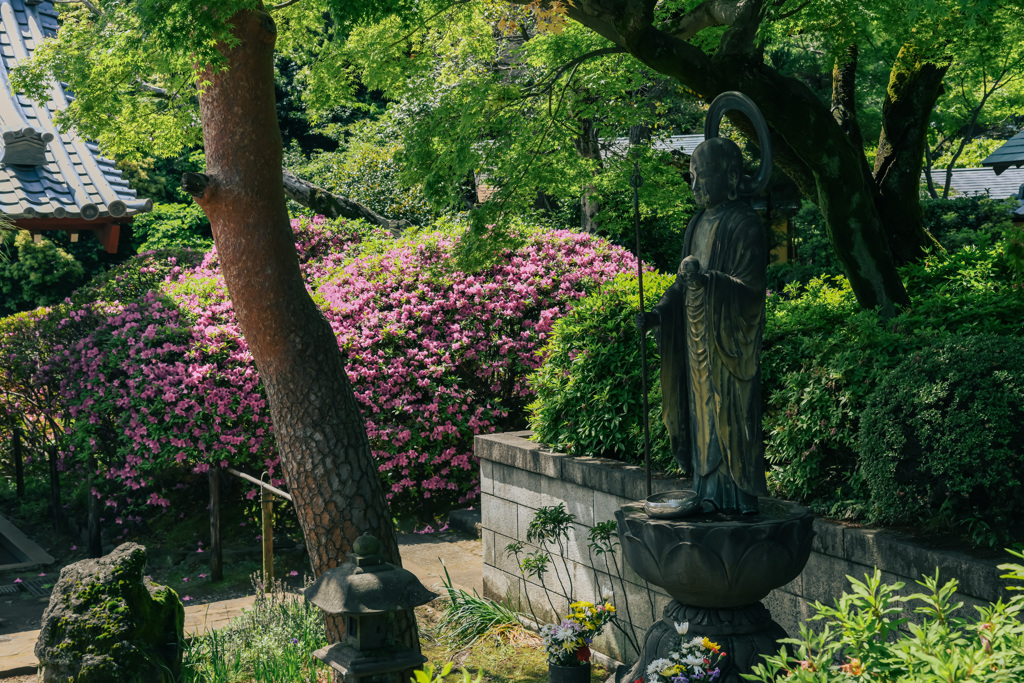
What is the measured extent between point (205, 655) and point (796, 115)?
6.24 metres

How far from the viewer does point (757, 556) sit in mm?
4363

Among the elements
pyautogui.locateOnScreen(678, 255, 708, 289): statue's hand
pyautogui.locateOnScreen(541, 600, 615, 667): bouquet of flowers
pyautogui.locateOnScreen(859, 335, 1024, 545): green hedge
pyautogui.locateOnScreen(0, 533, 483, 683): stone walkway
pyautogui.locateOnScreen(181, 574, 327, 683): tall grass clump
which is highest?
pyautogui.locateOnScreen(678, 255, 708, 289): statue's hand

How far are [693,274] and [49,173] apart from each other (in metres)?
9.49

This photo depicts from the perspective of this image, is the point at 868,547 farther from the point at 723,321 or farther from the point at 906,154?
the point at 906,154

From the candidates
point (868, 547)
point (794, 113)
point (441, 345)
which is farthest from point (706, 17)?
point (441, 345)

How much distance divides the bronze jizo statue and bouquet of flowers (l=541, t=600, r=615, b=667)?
4.45 ft

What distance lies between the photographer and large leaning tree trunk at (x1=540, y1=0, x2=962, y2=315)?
7.08 meters

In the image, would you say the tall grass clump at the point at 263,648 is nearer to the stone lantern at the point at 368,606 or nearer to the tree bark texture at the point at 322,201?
the stone lantern at the point at 368,606

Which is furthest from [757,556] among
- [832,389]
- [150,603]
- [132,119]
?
[132,119]

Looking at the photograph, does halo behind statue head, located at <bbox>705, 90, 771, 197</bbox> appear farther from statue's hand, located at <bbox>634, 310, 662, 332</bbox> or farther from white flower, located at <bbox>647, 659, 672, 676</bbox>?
white flower, located at <bbox>647, 659, 672, 676</bbox>

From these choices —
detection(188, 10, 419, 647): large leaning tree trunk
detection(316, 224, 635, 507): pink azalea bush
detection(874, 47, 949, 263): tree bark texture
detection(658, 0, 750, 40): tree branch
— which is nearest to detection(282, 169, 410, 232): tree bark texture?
detection(316, 224, 635, 507): pink azalea bush

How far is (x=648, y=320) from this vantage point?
15.3 ft

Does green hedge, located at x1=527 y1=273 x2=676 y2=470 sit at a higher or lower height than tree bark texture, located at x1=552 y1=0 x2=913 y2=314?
lower

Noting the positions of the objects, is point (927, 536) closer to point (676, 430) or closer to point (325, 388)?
point (676, 430)
